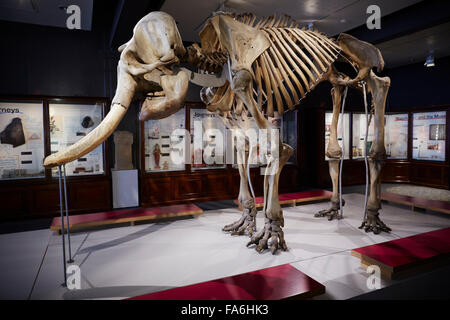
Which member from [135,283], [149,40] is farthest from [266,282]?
[149,40]

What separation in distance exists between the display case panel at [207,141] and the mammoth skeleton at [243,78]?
2.77 meters

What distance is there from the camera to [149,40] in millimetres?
2463

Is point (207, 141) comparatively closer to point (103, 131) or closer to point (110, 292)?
point (110, 292)

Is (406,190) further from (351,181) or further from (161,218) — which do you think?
(161,218)

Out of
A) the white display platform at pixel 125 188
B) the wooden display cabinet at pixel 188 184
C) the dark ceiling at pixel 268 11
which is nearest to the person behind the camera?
the dark ceiling at pixel 268 11

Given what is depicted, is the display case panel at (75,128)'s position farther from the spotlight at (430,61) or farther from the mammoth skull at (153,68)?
the spotlight at (430,61)

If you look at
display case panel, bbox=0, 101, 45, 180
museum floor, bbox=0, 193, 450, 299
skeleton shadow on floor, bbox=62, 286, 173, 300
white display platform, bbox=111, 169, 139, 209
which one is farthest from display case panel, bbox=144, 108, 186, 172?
skeleton shadow on floor, bbox=62, 286, 173, 300

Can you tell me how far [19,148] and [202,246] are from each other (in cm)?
433

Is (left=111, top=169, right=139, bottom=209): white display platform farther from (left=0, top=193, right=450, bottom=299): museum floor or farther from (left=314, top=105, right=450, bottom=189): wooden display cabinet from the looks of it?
(left=314, top=105, right=450, bottom=189): wooden display cabinet

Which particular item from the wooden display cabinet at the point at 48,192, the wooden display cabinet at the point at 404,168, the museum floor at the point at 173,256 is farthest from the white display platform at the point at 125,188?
the wooden display cabinet at the point at 404,168

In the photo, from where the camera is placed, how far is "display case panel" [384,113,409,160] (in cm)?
889

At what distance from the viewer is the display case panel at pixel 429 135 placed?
26.3 feet

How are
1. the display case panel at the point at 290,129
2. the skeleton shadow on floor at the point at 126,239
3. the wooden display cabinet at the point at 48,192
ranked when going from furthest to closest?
the display case panel at the point at 290,129 < the wooden display cabinet at the point at 48,192 < the skeleton shadow on floor at the point at 126,239

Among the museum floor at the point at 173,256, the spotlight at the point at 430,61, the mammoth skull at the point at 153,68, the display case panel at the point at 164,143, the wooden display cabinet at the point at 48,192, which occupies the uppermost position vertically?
the spotlight at the point at 430,61
